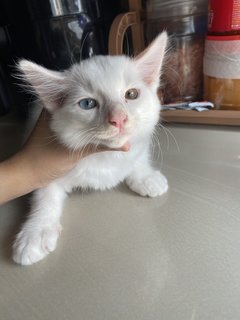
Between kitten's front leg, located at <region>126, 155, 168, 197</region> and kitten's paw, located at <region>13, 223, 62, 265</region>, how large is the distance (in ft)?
0.76

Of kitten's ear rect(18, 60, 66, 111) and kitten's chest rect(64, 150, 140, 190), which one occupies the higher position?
kitten's ear rect(18, 60, 66, 111)

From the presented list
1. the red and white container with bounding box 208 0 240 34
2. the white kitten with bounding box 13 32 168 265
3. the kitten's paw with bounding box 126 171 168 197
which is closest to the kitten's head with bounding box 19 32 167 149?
the white kitten with bounding box 13 32 168 265

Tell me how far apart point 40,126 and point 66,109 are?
0.11 meters

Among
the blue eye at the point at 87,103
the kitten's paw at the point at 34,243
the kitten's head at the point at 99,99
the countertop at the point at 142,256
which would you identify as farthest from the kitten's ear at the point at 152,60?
the kitten's paw at the point at 34,243

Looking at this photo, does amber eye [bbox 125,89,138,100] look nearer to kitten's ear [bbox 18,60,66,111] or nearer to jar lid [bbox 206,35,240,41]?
kitten's ear [bbox 18,60,66,111]

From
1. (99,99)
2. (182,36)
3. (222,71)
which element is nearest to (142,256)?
(99,99)

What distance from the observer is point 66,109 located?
605 millimetres

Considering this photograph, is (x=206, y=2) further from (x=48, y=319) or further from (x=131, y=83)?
(x=48, y=319)

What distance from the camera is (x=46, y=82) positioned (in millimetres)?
603

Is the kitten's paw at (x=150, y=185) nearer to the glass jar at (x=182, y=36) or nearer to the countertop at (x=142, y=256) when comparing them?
the countertop at (x=142, y=256)

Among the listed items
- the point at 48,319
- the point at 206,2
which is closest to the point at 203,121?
the point at 206,2

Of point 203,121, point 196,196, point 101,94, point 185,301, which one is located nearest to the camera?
point 185,301

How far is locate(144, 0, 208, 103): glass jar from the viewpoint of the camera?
0.90 m

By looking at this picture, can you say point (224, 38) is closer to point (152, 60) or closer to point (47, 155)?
point (152, 60)
